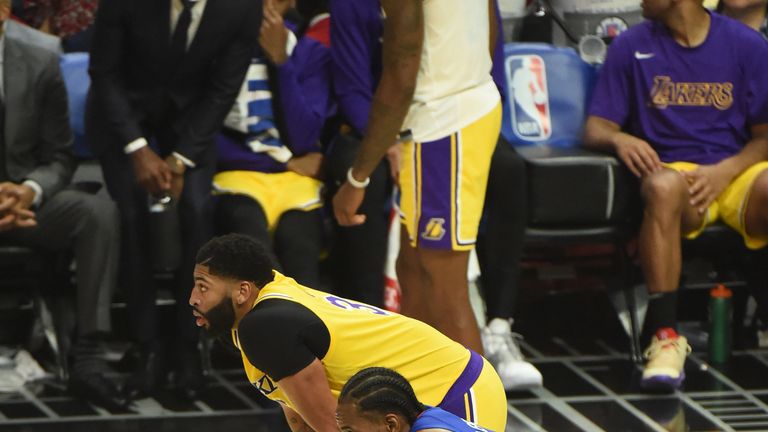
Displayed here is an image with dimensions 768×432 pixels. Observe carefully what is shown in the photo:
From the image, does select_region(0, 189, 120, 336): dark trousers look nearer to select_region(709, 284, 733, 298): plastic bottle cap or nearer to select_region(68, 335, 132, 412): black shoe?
select_region(68, 335, 132, 412): black shoe

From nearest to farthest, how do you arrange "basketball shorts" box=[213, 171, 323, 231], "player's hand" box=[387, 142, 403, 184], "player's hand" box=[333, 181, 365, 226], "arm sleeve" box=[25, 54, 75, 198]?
"player's hand" box=[333, 181, 365, 226], "player's hand" box=[387, 142, 403, 184], "basketball shorts" box=[213, 171, 323, 231], "arm sleeve" box=[25, 54, 75, 198]

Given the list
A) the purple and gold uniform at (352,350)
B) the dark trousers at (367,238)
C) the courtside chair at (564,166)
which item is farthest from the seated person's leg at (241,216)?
the purple and gold uniform at (352,350)

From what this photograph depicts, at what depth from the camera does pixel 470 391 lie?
4.06 meters

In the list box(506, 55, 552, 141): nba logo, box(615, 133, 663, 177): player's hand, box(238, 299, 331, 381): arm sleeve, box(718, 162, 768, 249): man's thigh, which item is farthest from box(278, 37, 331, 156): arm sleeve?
box(238, 299, 331, 381): arm sleeve

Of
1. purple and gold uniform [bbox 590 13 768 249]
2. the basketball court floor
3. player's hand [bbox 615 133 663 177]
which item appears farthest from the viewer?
purple and gold uniform [bbox 590 13 768 249]

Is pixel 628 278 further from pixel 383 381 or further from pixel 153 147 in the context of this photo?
pixel 383 381

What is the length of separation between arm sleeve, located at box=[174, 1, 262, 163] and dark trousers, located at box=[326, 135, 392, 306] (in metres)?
0.48

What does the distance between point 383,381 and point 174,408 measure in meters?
2.59

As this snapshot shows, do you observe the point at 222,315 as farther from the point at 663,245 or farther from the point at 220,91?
the point at 663,245

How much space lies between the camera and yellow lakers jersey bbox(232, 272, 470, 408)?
13.0 feet

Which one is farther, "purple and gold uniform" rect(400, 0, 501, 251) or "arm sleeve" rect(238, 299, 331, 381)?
"purple and gold uniform" rect(400, 0, 501, 251)

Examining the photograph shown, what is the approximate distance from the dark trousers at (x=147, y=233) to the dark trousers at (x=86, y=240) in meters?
0.06

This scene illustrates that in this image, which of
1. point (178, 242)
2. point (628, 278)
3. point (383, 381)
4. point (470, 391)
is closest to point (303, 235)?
point (178, 242)

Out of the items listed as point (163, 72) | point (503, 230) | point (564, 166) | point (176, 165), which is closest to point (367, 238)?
point (503, 230)
